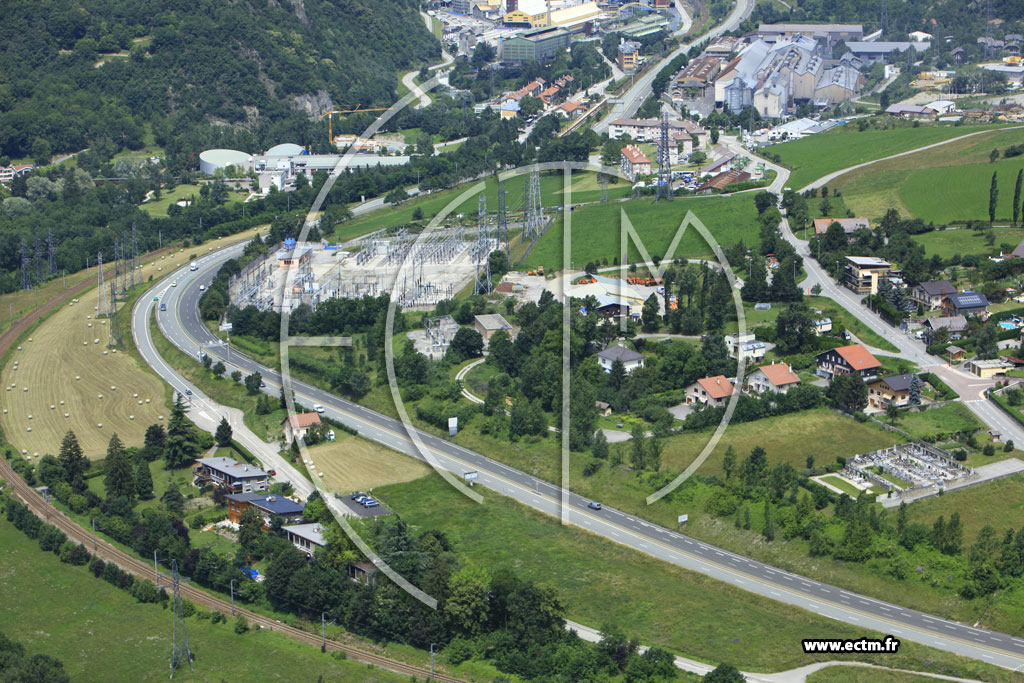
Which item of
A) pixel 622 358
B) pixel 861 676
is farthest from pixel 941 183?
pixel 861 676

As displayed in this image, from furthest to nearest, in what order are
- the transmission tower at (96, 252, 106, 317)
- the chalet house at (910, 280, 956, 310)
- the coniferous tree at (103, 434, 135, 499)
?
the transmission tower at (96, 252, 106, 317) → the chalet house at (910, 280, 956, 310) → the coniferous tree at (103, 434, 135, 499)

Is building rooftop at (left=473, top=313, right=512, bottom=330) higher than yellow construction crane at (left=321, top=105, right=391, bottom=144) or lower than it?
lower

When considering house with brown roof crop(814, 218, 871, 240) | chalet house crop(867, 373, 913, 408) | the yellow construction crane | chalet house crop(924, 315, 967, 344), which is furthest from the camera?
the yellow construction crane

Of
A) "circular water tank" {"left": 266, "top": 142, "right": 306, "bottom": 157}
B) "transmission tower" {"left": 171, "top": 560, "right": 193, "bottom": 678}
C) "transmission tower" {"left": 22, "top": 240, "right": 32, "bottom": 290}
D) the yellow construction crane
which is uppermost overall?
the yellow construction crane

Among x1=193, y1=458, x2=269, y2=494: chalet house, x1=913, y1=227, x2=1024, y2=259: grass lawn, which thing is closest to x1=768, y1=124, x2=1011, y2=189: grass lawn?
x1=913, y1=227, x2=1024, y2=259: grass lawn

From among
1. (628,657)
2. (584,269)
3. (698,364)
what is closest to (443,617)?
(628,657)

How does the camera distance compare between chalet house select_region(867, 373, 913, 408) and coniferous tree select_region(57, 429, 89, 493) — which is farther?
chalet house select_region(867, 373, 913, 408)

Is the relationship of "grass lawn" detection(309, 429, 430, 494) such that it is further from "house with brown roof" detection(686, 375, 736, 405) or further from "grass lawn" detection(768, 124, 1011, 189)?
"grass lawn" detection(768, 124, 1011, 189)
